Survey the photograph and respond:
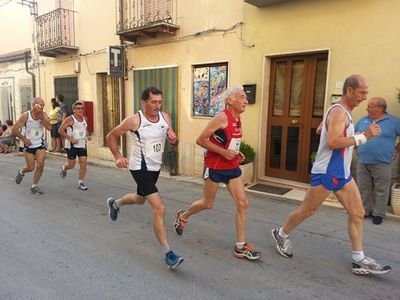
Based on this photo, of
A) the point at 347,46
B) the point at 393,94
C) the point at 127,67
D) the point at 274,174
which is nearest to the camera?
the point at 393,94

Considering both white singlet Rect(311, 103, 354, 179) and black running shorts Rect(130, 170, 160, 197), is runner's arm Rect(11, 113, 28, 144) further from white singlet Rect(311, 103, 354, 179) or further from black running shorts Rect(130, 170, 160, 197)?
white singlet Rect(311, 103, 354, 179)

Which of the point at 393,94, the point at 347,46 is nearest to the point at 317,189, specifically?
the point at 393,94

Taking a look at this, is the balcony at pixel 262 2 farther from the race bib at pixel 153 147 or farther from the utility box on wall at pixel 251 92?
the race bib at pixel 153 147

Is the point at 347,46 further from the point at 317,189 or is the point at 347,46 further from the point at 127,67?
the point at 127,67

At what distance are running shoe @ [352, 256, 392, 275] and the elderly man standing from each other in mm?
1812

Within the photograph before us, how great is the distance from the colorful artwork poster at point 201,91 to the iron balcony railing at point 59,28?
5.52 m

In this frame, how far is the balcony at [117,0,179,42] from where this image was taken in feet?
27.6

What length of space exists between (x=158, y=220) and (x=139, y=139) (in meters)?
0.86

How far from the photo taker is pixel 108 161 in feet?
35.9

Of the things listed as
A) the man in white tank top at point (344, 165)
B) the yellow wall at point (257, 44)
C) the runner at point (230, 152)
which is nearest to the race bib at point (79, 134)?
the yellow wall at point (257, 44)

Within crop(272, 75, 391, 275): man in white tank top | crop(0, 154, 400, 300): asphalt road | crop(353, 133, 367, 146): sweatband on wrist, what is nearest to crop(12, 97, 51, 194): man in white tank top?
crop(0, 154, 400, 300): asphalt road

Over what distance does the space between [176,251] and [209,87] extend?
15.9 feet

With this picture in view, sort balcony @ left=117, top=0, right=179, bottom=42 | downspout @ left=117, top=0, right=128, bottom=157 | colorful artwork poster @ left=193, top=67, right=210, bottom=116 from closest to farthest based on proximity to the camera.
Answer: colorful artwork poster @ left=193, top=67, right=210, bottom=116 → balcony @ left=117, top=0, right=179, bottom=42 → downspout @ left=117, top=0, right=128, bottom=157

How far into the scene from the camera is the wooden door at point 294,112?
21.6 ft
